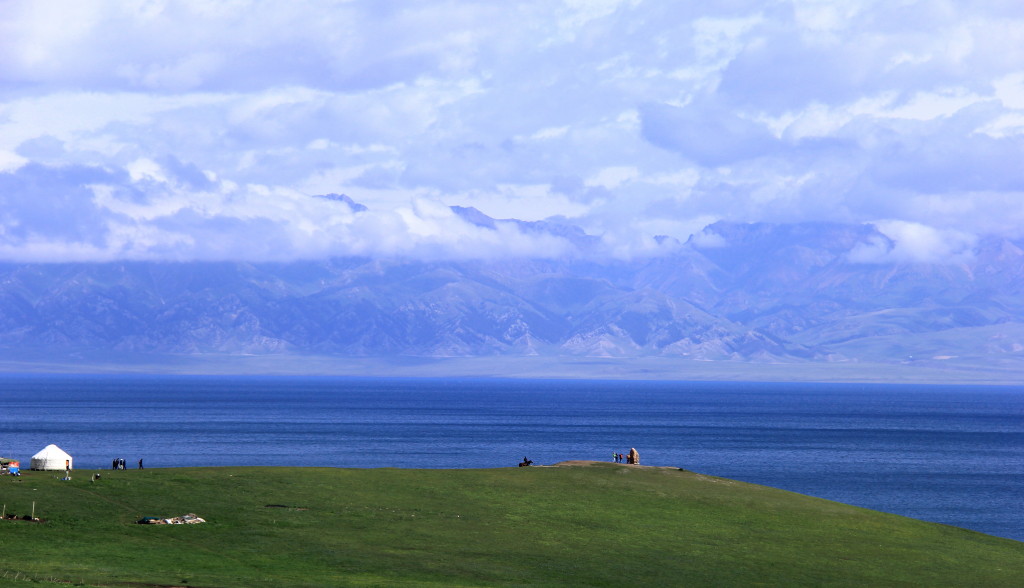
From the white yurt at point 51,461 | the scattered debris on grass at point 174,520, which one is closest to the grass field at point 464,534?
the scattered debris on grass at point 174,520

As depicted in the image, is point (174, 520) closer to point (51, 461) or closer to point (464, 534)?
point (464, 534)

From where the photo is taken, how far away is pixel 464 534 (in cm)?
6619

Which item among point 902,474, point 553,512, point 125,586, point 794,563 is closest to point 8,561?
point 125,586

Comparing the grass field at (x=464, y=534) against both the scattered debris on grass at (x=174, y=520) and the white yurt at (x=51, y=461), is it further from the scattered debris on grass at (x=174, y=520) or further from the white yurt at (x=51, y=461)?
the white yurt at (x=51, y=461)

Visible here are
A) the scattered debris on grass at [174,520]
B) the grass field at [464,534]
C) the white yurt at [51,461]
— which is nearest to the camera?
the grass field at [464,534]

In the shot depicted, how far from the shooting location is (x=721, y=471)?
151m

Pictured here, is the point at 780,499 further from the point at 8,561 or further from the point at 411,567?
the point at 8,561

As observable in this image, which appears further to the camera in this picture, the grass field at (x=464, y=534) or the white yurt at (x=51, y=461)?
the white yurt at (x=51, y=461)

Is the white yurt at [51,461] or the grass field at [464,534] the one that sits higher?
the white yurt at [51,461]

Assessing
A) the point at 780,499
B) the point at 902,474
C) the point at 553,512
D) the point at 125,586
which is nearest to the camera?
the point at 125,586

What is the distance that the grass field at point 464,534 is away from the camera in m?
56.5

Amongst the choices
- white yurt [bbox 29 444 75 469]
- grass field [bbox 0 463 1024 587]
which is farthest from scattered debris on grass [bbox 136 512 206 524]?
white yurt [bbox 29 444 75 469]

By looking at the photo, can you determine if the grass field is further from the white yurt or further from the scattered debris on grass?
the white yurt

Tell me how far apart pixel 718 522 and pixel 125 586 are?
37561 millimetres
